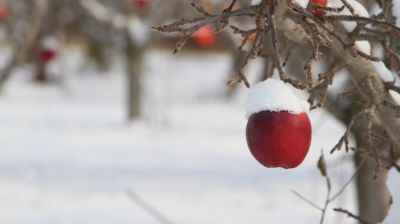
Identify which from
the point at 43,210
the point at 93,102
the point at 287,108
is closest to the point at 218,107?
the point at 93,102

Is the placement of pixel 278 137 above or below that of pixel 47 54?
above

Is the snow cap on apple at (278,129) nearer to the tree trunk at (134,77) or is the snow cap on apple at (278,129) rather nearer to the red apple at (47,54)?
the tree trunk at (134,77)

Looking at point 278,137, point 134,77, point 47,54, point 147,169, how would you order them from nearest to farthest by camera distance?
1. point 278,137
2. point 147,169
3. point 134,77
4. point 47,54

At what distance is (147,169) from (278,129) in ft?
14.5

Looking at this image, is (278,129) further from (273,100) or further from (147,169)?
(147,169)

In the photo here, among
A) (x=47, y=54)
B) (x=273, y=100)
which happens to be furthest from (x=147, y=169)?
(x=273, y=100)

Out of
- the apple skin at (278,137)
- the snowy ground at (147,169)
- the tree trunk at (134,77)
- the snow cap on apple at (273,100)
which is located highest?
the snow cap on apple at (273,100)

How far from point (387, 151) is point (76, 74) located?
1368cm

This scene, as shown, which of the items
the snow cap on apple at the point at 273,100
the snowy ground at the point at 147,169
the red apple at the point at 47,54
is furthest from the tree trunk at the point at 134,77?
the snow cap on apple at the point at 273,100

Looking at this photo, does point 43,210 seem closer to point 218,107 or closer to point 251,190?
point 251,190

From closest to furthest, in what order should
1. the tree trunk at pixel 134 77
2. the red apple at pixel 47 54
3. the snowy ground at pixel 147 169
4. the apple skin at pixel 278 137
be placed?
1. the apple skin at pixel 278 137
2. the snowy ground at pixel 147 169
3. the tree trunk at pixel 134 77
4. the red apple at pixel 47 54

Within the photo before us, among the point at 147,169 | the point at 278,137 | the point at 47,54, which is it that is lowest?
the point at 147,169

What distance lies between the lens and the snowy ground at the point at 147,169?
4.18 metres

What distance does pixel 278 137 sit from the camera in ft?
4.20
